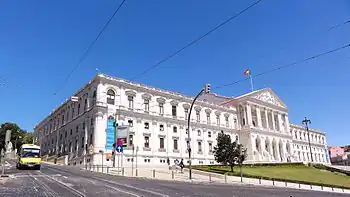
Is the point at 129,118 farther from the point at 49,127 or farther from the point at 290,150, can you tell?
the point at 290,150

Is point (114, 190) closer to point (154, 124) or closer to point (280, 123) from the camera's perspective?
point (154, 124)

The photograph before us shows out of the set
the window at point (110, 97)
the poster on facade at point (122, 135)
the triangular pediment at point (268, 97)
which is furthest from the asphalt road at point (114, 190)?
the triangular pediment at point (268, 97)

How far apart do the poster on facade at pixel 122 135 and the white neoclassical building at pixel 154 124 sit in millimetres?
441

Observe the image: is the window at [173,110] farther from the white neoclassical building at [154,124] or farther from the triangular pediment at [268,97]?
the triangular pediment at [268,97]

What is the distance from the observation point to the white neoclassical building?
51.0 metres

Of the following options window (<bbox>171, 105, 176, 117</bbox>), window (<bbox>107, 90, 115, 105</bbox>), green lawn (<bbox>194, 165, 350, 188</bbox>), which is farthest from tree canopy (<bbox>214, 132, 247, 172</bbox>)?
window (<bbox>107, 90, 115, 105</bbox>)

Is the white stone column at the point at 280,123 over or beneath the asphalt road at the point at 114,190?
over

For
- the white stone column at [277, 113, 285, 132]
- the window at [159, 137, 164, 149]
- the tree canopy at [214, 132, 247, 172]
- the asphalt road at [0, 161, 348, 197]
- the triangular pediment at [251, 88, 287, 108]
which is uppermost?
the triangular pediment at [251, 88, 287, 108]

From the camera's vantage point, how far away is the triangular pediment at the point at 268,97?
82012 millimetres

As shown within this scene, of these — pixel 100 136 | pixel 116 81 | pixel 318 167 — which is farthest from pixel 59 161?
pixel 318 167

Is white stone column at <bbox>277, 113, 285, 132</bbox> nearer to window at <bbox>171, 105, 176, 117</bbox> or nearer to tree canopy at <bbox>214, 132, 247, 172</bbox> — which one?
window at <bbox>171, 105, 176, 117</bbox>

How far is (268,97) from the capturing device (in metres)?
86.3

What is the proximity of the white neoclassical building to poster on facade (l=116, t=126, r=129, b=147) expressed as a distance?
0.44 metres

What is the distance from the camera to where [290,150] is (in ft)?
285
